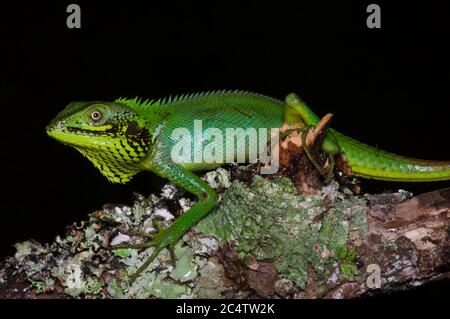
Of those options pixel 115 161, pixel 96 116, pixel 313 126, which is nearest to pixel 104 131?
pixel 96 116

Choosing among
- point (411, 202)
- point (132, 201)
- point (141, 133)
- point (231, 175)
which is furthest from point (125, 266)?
point (411, 202)

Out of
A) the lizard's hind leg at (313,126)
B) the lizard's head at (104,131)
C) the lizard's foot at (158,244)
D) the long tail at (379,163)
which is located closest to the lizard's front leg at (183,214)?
the lizard's foot at (158,244)

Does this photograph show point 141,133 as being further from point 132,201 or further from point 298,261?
point 298,261

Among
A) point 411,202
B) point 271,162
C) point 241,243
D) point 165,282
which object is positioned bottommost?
point 165,282

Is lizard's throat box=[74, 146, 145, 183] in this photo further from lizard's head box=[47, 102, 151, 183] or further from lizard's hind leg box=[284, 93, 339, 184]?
lizard's hind leg box=[284, 93, 339, 184]

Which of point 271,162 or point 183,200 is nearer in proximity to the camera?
point 271,162

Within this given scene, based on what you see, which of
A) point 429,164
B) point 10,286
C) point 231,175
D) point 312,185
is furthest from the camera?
point 429,164

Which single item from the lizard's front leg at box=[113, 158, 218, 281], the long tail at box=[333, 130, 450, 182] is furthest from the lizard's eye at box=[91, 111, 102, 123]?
the long tail at box=[333, 130, 450, 182]
